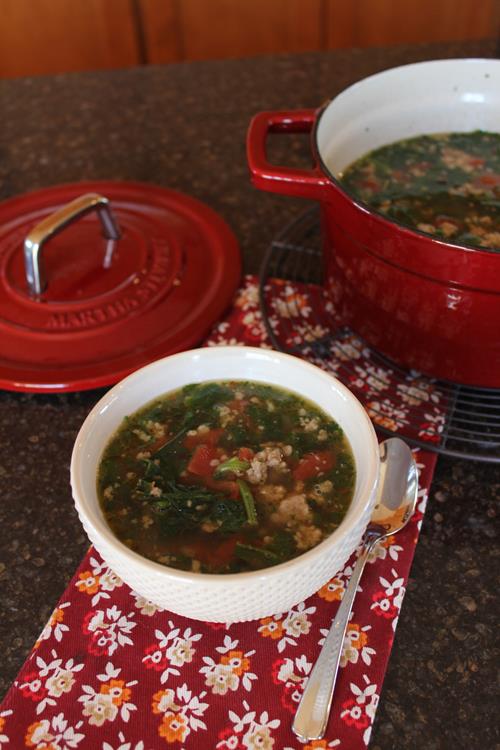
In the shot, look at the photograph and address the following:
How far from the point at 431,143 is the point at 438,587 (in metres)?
0.86

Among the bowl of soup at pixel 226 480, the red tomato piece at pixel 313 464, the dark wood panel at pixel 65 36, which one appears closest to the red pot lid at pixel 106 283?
the bowl of soup at pixel 226 480

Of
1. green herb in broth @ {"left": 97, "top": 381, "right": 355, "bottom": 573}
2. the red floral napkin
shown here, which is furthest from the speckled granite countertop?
green herb in broth @ {"left": 97, "top": 381, "right": 355, "bottom": 573}

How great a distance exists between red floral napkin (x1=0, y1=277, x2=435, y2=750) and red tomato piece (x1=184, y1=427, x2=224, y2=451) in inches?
7.1

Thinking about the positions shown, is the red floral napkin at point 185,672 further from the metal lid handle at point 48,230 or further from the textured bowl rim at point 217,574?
the metal lid handle at point 48,230

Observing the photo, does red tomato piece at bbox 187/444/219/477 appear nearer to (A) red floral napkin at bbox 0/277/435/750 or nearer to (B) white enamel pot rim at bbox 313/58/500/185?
(A) red floral napkin at bbox 0/277/435/750

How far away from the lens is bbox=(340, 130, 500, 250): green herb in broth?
43.6 inches

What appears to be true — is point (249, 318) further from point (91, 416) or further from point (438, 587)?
point (438, 587)

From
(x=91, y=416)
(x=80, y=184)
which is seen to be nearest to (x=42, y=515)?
(x=91, y=416)

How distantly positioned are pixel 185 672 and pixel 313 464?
0.27 m

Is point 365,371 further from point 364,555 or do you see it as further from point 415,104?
point 415,104

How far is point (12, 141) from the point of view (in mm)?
1739

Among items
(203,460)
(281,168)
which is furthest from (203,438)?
(281,168)

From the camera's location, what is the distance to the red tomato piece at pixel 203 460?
2.71 feet

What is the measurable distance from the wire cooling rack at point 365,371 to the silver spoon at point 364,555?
0.07 metres
